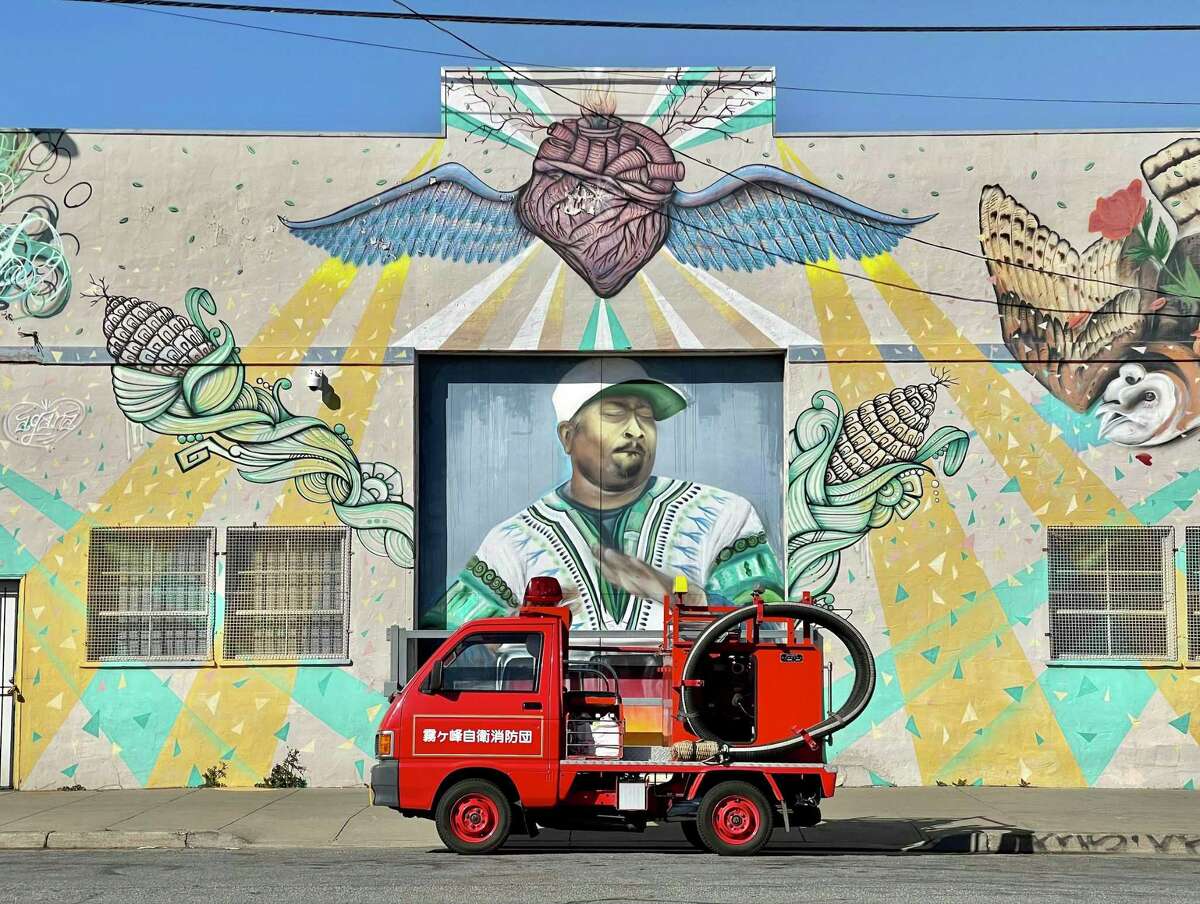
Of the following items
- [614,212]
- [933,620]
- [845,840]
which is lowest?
[845,840]

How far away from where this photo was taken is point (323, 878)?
11062 millimetres

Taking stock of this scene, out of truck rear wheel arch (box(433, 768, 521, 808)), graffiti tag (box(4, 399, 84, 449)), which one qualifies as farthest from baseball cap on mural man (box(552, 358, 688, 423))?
truck rear wheel arch (box(433, 768, 521, 808))

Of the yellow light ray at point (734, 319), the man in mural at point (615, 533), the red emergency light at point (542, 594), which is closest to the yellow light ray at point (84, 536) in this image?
the man in mural at point (615, 533)

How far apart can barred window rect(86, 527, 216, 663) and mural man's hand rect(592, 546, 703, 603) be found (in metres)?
4.71

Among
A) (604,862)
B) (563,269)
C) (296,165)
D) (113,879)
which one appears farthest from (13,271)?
(604,862)

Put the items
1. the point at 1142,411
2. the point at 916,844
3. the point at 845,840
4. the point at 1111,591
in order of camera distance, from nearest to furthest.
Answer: the point at 916,844 < the point at 845,840 < the point at 1111,591 < the point at 1142,411

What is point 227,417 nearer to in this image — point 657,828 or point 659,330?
point 659,330

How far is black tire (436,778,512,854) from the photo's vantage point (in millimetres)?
12539

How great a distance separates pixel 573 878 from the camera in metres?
10.9

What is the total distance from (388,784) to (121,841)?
2.89m

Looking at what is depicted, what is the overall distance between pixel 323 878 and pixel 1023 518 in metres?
9.85

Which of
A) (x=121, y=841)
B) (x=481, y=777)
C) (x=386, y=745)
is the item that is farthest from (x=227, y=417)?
(x=481, y=777)

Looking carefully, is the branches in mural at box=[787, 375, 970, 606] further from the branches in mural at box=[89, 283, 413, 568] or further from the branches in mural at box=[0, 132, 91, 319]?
the branches in mural at box=[0, 132, 91, 319]

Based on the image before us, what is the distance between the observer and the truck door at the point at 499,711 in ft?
41.2
